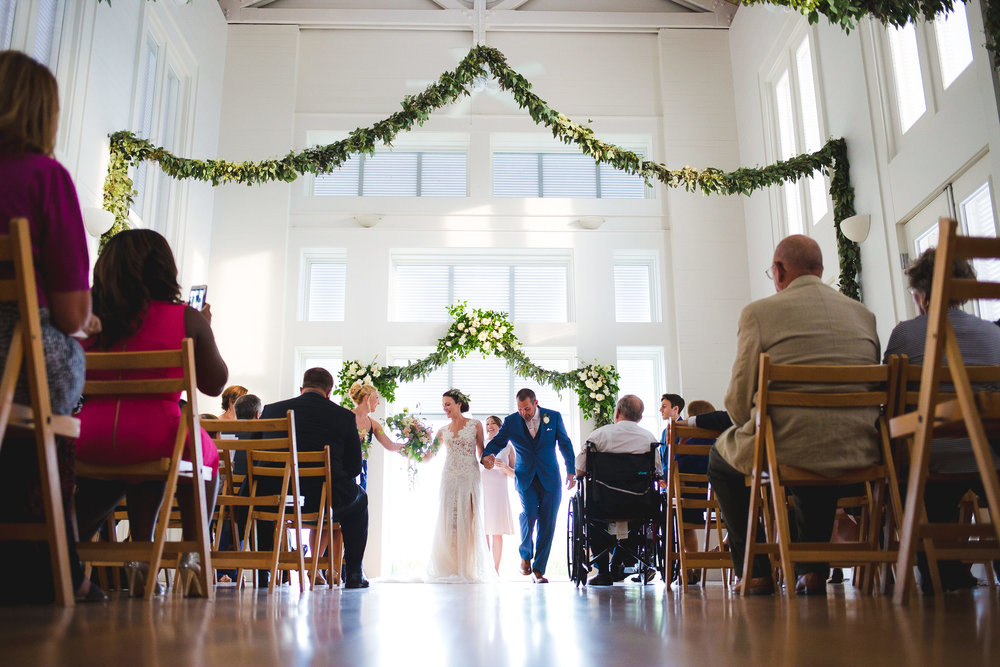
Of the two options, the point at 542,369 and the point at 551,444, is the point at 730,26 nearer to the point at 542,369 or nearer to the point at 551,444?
the point at 542,369

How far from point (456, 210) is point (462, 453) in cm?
418

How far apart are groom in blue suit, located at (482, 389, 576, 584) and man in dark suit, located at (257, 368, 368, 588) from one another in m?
2.14

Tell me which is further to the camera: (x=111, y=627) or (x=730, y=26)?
(x=730, y=26)

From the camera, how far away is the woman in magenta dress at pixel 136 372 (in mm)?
2504

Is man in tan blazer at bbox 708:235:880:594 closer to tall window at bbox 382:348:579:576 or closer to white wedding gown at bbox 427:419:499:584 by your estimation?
white wedding gown at bbox 427:419:499:584

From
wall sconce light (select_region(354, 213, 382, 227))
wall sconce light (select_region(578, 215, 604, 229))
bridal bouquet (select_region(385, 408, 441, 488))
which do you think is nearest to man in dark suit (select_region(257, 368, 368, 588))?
bridal bouquet (select_region(385, 408, 441, 488))

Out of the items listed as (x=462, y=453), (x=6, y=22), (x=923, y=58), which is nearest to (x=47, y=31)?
(x=6, y=22)

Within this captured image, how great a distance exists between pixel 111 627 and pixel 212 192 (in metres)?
9.87

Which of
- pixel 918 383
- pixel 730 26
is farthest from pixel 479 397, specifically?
pixel 918 383

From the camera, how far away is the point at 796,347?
2.87m

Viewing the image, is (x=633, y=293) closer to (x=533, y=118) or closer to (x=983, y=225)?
(x=533, y=118)

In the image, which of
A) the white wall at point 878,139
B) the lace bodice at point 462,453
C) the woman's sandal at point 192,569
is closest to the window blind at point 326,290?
the lace bodice at point 462,453

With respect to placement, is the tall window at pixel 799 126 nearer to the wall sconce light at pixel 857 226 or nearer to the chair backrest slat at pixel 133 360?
the wall sconce light at pixel 857 226

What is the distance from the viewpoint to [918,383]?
284 cm
